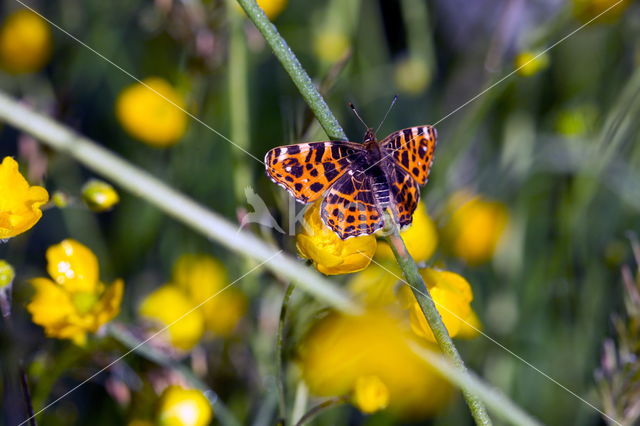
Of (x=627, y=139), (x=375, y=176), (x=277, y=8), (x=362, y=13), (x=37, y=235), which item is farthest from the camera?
(x=362, y=13)

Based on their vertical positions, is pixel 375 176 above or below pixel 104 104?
above

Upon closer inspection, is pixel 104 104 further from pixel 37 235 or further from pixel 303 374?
pixel 303 374

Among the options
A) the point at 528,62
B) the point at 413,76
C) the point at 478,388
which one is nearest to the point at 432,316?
the point at 478,388

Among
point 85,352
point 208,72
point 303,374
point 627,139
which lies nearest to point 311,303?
point 303,374

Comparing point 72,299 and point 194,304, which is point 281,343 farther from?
point 194,304

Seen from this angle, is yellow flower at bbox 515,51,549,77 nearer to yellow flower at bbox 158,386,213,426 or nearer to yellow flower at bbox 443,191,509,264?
yellow flower at bbox 443,191,509,264

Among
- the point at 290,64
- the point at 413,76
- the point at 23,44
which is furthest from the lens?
the point at 413,76
